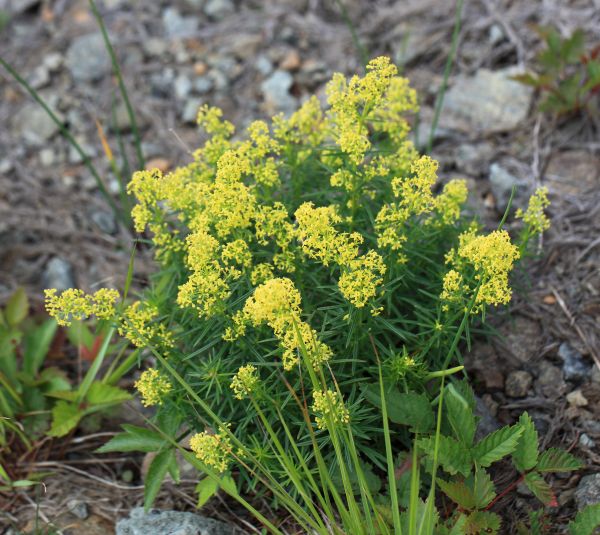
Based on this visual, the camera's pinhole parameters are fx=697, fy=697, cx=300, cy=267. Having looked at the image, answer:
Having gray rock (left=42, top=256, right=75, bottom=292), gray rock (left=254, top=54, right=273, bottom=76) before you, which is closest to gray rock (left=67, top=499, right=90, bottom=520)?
gray rock (left=42, top=256, right=75, bottom=292)

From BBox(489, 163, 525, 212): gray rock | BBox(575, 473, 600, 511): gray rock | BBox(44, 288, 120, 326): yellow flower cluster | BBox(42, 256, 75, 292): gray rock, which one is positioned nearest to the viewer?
BBox(44, 288, 120, 326): yellow flower cluster

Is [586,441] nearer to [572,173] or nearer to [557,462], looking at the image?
[557,462]

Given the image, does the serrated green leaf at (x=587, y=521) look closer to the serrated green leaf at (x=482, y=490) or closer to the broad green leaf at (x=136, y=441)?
the serrated green leaf at (x=482, y=490)

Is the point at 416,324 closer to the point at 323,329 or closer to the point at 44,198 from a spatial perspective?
the point at 323,329

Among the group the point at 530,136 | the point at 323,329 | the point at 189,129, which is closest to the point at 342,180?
the point at 323,329

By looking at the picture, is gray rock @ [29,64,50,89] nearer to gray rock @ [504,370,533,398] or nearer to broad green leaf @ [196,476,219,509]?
broad green leaf @ [196,476,219,509]
